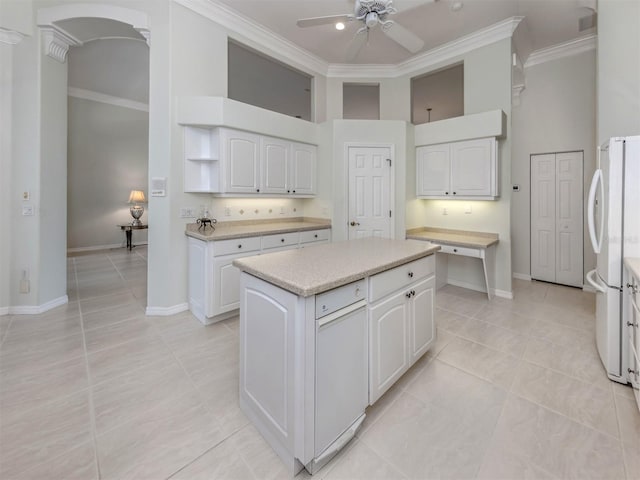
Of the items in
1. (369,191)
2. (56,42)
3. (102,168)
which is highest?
(56,42)

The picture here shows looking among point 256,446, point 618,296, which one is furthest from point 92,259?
point 618,296

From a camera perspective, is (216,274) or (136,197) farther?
(136,197)

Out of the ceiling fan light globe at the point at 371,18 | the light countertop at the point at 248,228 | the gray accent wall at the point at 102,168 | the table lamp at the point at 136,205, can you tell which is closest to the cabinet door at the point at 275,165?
the light countertop at the point at 248,228

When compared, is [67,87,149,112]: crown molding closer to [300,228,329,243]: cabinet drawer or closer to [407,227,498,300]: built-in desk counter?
[300,228,329,243]: cabinet drawer

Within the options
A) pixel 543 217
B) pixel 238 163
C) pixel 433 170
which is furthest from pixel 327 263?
pixel 543 217

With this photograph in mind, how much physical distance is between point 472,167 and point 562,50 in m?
2.32

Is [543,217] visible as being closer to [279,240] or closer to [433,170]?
[433,170]

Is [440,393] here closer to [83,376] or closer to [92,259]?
[83,376]

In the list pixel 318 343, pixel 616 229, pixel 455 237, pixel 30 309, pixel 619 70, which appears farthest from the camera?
pixel 455 237

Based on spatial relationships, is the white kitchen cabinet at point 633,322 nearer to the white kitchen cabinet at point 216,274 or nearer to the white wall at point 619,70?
the white wall at point 619,70

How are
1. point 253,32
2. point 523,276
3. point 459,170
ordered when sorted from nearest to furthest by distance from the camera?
point 253,32 → point 459,170 → point 523,276

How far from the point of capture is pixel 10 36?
2.93 metres

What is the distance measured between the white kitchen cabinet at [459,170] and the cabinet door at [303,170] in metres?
1.58

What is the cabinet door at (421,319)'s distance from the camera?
77.7 inches
